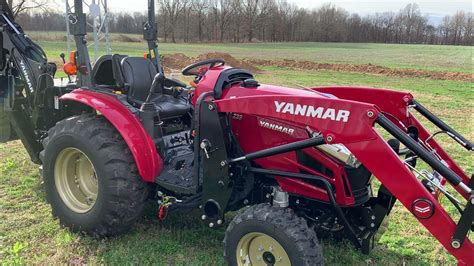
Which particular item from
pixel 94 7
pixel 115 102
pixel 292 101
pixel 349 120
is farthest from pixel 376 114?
pixel 94 7

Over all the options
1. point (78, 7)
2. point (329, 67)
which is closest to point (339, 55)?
point (329, 67)

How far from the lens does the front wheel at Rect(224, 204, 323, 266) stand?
2911mm

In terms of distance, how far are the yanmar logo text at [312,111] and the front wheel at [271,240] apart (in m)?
0.67

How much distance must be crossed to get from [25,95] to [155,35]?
1.68 m

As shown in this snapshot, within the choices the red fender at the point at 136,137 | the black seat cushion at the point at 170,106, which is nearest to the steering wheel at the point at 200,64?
the black seat cushion at the point at 170,106

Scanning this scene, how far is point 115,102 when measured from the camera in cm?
388

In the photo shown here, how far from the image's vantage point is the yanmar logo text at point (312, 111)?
2779mm

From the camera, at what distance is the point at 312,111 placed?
291cm

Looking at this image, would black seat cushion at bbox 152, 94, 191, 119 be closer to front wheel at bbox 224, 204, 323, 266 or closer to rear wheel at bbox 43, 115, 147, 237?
rear wheel at bbox 43, 115, 147, 237

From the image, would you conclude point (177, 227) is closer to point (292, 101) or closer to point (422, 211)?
point (292, 101)

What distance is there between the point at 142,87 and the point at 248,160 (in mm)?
1379

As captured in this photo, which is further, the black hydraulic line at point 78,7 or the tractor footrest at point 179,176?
the black hydraulic line at point 78,7

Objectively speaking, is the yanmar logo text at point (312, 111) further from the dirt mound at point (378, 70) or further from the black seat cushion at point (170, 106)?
the dirt mound at point (378, 70)

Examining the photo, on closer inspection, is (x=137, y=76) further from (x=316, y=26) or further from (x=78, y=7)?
(x=316, y=26)
